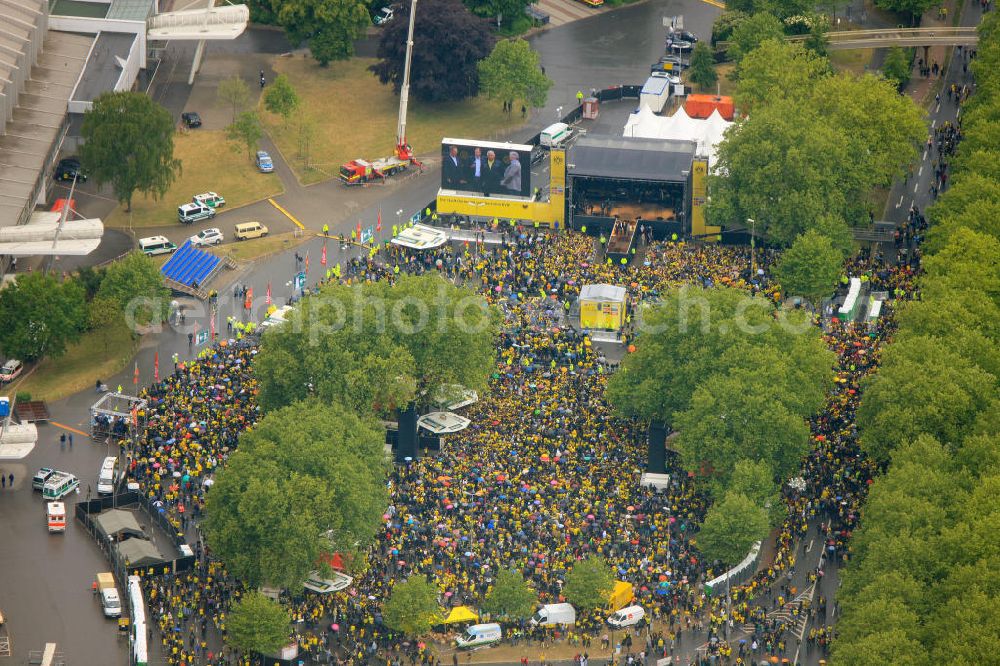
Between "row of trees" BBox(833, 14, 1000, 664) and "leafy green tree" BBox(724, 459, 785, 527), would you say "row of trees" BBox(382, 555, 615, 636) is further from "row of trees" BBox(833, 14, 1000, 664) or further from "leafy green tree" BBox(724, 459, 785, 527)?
"row of trees" BBox(833, 14, 1000, 664)

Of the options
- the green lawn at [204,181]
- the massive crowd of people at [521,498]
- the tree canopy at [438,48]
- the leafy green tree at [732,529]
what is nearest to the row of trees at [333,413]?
the massive crowd of people at [521,498]

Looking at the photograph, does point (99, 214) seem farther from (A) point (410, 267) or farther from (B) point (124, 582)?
(B) point (124, 582)

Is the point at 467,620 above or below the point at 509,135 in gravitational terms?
below

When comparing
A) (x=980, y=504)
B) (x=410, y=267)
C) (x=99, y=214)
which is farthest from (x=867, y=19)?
(x=980, y=504)

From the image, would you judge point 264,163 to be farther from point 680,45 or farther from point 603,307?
point 680,45

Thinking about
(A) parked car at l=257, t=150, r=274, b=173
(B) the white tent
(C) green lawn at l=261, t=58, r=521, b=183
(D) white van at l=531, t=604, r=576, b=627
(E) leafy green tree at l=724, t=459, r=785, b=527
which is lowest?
(D) white van at l=531, t=604, r=576, b=627

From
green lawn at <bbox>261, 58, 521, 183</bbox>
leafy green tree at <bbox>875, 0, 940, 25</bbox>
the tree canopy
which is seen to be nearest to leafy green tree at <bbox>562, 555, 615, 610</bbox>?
green lawn at <bbox>261, 58, 521, 183</bbox>
